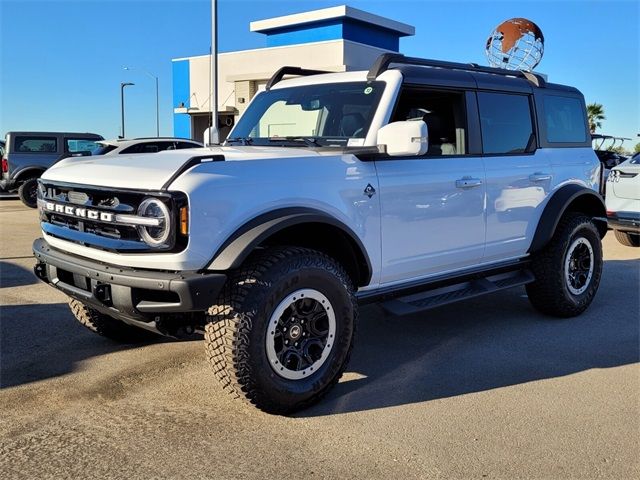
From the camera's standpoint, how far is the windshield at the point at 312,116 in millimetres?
4383

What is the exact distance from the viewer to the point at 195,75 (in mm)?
30938

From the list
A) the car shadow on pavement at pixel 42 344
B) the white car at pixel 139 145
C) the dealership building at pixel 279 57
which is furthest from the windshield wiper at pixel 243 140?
the dealership building at pixel 279 57

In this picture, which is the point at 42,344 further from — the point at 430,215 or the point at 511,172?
the point at 511,172

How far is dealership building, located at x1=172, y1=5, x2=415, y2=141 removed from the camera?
86.3 ft

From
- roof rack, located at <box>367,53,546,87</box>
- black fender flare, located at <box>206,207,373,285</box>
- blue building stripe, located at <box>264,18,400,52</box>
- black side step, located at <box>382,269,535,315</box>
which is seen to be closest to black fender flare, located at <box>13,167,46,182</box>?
roof rack, located at <box>367,53,546,87</box>

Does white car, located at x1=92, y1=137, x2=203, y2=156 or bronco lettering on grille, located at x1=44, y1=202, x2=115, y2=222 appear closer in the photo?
bronco lettering on grille, located at x1=44, y1=202, x2=115, y2=222

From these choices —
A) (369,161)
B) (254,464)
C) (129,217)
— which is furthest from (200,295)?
(369,161)

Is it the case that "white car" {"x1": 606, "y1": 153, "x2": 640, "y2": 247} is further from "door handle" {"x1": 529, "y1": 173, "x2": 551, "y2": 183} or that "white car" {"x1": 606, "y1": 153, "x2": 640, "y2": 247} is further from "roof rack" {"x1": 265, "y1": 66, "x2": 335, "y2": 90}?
"roof rack" {"x1": 265, "y1": 66, "x2": 335, "y2": 90}

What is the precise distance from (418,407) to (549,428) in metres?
0.75

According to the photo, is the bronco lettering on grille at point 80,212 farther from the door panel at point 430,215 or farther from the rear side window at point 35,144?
the rear side window at point 35,144

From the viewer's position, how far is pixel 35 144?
55.0 feet

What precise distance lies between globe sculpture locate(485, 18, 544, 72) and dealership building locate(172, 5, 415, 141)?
1393 cm

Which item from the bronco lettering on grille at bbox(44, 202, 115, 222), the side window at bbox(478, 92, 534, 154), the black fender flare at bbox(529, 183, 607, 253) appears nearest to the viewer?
the bronco lettering on grille at bbox(44, 202, 115, 222)

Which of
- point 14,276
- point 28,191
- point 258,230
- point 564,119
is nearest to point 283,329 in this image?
point 258,230
